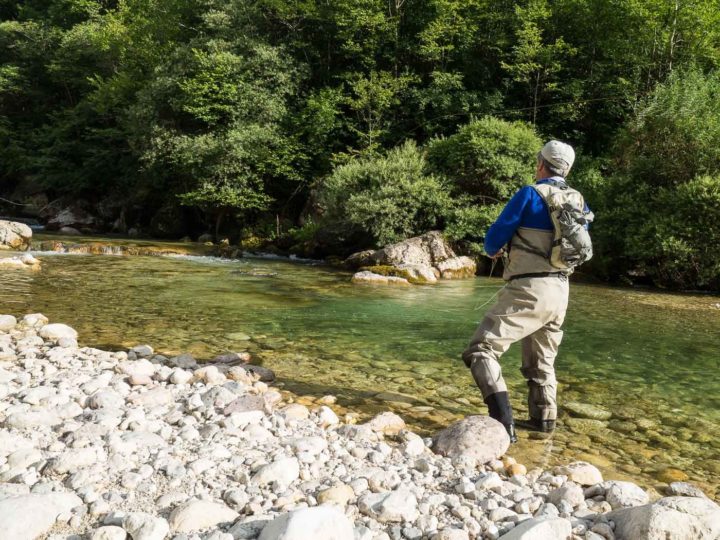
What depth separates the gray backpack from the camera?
152 inches

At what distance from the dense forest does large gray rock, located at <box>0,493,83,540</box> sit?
52.3 feet

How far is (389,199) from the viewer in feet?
62.5

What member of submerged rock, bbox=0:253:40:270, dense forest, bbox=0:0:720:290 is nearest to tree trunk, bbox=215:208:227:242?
dense forest, bbox=0:0:720:290

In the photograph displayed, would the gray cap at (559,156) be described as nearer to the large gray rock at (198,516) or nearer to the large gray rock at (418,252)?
the large gray rock at (198,516)

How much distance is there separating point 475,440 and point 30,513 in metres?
2.59

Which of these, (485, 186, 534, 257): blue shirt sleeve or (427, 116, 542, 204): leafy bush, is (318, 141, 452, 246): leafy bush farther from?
(485, 186, 534, 257): blue shirt sleeve

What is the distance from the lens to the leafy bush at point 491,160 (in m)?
19.7

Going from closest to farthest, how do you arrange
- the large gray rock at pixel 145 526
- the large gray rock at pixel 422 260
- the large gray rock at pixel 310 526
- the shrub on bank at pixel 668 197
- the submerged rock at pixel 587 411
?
the large gray rock at pixel 310 526, the large gray rock at pixel 145 526, the submerged rock at pixel 587 411, the shrub on bank at pixel 668 197, the large gray rock at pixel 422 260

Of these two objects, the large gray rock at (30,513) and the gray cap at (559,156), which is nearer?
the large gray rock at (30,513)

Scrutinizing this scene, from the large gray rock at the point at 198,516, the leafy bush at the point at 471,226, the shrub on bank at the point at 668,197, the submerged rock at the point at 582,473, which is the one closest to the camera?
the large gray rock at the point at 198,516

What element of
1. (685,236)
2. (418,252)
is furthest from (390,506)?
(685,236)

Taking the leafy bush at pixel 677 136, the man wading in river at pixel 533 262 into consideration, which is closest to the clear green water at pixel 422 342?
the man wading in river at pixel 533 262

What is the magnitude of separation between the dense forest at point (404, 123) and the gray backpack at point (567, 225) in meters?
13.0

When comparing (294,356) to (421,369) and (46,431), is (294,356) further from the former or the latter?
(46,431)
